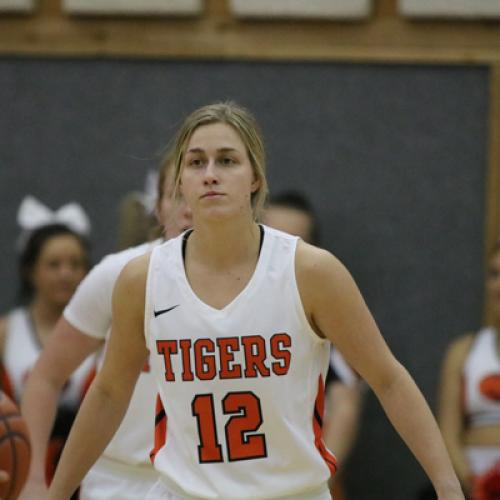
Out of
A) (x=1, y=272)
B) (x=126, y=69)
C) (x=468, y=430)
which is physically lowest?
(x=468, y=430)

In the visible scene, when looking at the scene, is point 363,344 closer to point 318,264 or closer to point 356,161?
point 318,264

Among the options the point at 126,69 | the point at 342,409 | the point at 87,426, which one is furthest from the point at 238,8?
the point at 87,426

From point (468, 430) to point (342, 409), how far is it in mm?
578

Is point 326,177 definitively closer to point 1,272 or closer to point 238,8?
point 238,8

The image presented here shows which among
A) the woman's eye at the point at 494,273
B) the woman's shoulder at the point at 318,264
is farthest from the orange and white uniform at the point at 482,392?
the woman's shoulder at the point at 318,264

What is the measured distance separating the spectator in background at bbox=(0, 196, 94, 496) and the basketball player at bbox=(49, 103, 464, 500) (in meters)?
2.15

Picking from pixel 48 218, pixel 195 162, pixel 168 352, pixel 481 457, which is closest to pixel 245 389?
pixel 168 352

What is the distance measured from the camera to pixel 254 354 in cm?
312

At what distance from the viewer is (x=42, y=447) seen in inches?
152

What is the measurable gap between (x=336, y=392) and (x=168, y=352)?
8.90ft

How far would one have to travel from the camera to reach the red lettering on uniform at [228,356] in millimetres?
3125

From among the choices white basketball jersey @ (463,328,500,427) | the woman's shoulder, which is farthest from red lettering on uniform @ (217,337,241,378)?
white basketball jersey @ (463,328,500,427)

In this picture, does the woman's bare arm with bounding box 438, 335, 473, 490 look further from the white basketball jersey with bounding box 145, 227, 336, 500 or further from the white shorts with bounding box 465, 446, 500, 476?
the white basketball jersey with bounding box 145, 227, 336, 500

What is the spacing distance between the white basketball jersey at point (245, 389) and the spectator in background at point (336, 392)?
8.28 ft
